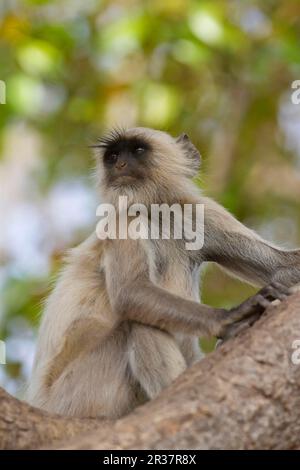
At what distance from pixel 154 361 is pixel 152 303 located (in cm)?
33

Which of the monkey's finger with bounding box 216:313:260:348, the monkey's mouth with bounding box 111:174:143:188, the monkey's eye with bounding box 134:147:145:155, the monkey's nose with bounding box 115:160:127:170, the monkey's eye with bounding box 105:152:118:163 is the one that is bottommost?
the monkey's finger with bounding box 216:313:260:348

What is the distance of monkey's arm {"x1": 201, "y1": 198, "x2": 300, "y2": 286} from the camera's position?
562 centimetres

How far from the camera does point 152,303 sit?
16.9 feet

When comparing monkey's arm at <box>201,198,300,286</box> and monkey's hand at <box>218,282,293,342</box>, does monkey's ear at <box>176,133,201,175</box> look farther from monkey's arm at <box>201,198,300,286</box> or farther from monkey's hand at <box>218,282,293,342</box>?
monkey's hand at <box>218,282,293,342</box>

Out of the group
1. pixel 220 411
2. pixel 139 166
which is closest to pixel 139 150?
pixel 139 166

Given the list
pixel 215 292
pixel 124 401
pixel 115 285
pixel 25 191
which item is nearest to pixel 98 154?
pixel 115 285

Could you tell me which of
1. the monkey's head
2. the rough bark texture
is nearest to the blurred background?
the monkey's head

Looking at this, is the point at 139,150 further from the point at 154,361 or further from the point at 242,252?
the point at 154,361

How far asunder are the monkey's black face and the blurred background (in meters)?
0.48

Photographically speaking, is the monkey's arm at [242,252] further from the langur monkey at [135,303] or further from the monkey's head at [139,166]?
the monkey's head at [139,166]

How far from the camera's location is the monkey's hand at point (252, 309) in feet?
15.6

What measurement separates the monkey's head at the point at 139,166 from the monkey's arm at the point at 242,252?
0.46 metres

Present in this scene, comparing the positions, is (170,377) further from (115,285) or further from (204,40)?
(204,40)

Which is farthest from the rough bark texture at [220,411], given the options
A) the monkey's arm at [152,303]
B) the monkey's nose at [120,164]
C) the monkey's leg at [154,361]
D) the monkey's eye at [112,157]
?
the monkey's eye at [112,157]
